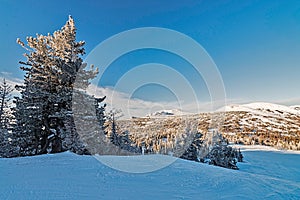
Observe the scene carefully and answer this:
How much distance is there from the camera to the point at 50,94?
1273 centimetres

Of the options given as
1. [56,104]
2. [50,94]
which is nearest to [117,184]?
[50,94]

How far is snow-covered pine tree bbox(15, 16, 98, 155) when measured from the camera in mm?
12867

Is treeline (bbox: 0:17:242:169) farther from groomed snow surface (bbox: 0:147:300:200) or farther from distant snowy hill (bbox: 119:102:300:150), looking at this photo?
distant snowy hill (bbox: 119:102:300:150)

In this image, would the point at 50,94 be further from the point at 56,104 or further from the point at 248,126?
the point at 248,126

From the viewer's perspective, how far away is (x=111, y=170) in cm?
607

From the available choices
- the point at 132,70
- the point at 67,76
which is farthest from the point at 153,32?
the point at 67,76

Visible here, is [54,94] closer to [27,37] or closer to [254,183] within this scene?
[27,37]

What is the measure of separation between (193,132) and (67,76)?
18432 millimetres

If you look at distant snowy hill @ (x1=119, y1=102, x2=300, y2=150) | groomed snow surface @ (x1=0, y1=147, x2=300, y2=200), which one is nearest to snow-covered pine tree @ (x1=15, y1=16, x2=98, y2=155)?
groomed snow surface @ (x1=0, y1=147, x2=300, y2=200)

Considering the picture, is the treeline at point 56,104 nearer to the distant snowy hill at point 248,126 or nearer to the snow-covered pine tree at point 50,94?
the snow-covered pine tree at point 50,94

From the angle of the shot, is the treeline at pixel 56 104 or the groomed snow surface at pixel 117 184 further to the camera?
the treeline at pixel 56 104

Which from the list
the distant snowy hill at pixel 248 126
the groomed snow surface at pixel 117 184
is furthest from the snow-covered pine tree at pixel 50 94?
the distant snowy hill at pixel 248 126

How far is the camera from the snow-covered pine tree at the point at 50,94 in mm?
12867

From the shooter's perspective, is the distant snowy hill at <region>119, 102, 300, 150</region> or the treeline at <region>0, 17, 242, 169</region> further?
the distant snowy hill at <region>119, 102, 300, 150</region>
